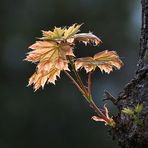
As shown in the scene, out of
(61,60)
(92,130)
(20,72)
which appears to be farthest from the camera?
(20,72)

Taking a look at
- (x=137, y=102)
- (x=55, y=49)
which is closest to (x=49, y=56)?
(x=55, y=49)

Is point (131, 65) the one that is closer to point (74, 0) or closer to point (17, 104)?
point (74, 0)

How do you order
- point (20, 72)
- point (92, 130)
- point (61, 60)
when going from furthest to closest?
point (20, 72), point (92, 130), point (61, 60)

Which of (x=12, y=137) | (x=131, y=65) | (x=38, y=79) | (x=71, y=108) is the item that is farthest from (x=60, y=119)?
(x=38, y=79)

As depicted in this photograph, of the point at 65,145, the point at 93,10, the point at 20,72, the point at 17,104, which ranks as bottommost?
the point at 65,145

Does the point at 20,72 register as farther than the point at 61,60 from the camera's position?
Yes

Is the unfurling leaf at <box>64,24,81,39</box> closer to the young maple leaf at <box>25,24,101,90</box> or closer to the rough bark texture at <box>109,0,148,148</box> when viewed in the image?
the young maple leaf at <box>25,24,101,90</box>

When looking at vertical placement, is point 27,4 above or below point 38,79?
above
